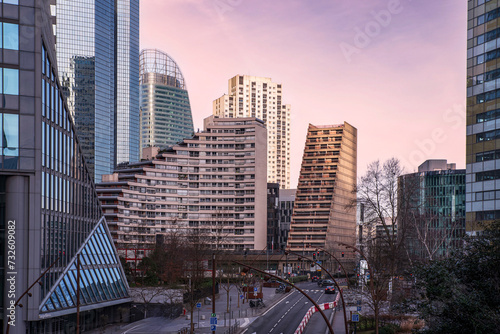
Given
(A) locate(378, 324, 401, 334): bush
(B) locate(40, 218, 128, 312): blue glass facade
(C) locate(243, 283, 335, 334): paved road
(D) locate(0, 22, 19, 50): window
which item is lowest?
(C) locate(243, 283, 335, 334): paved road

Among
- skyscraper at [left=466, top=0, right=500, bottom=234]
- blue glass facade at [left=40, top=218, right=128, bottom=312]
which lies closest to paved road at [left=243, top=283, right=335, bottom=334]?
blue glass facade at [left=40, top=218, right=128, bottom=312]

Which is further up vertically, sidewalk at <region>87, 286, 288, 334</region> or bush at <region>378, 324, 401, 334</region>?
bush at <region>378, 324, 401, 334</region>

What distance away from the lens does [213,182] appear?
168 metres

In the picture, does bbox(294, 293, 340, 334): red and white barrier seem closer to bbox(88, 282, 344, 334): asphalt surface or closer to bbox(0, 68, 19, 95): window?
bbox(88, 282, 344, 334): asphalt surface

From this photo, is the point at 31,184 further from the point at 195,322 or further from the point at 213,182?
the point at 213,182

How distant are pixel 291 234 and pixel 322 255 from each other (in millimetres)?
24252

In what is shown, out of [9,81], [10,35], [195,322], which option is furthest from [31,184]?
[195,322]

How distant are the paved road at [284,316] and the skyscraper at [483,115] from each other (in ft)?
71.1

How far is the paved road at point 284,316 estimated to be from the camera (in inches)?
2101

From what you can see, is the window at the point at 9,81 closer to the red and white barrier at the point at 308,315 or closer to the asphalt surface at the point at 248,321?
the asphalt surface at the point at 248,321

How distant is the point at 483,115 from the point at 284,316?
1249 inches

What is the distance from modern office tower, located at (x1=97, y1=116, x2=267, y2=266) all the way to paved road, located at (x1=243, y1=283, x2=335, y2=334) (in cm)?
7764

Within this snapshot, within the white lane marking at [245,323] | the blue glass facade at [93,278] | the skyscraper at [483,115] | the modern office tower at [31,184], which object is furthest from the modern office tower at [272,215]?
the modern office tower at [31,184]

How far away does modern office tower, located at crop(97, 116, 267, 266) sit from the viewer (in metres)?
162
